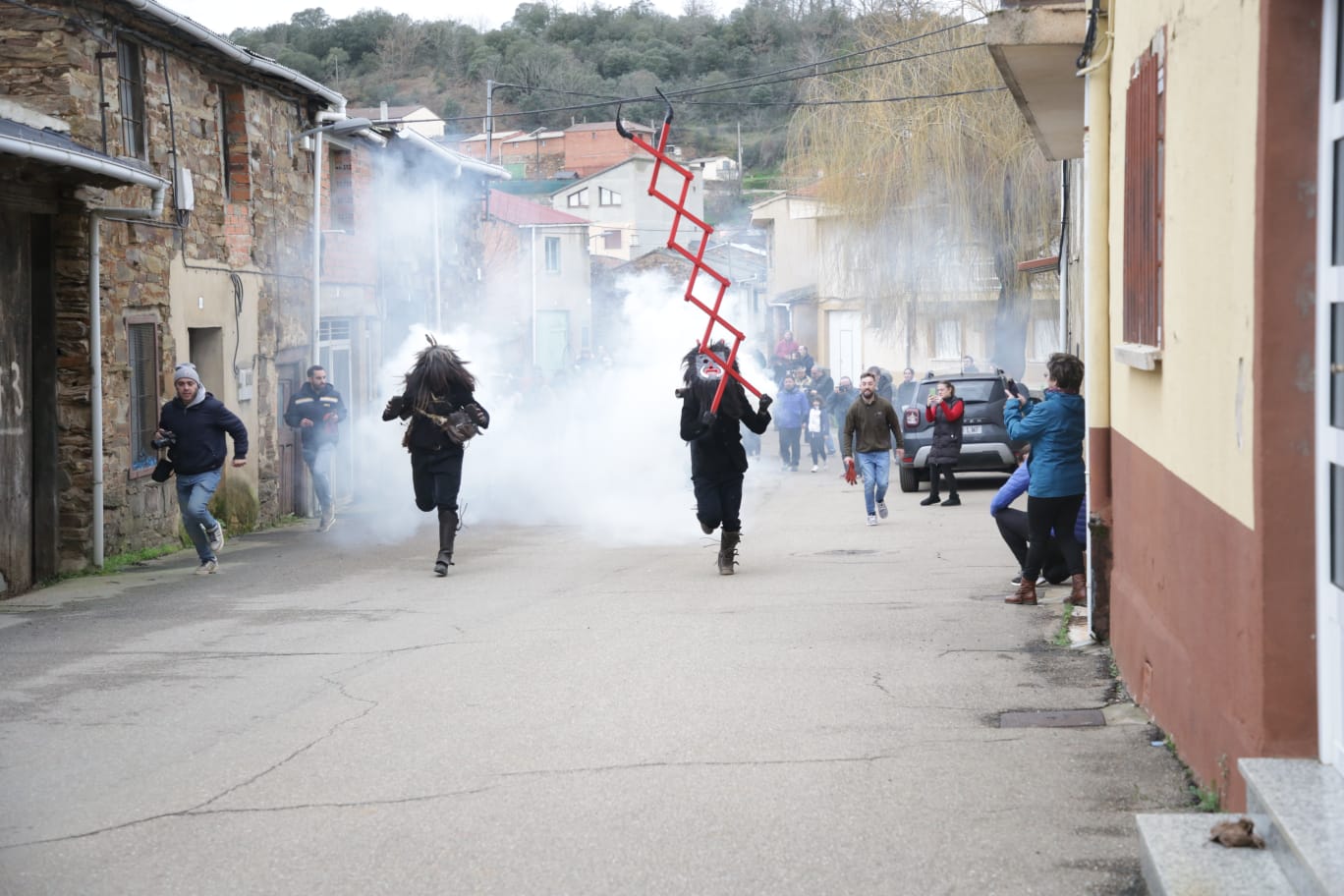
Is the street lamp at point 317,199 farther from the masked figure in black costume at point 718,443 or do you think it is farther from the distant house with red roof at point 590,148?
the distant house with red roof at point 590,148

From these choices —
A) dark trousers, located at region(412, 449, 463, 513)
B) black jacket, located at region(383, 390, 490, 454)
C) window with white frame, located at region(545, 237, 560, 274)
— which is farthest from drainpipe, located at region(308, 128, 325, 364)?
window with white frame, located at region(545, 237, 560, 274)

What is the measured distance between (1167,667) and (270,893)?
334 cm

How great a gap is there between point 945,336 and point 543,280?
2508 cm

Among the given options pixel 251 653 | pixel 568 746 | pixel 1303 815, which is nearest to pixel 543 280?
pixel 251 653

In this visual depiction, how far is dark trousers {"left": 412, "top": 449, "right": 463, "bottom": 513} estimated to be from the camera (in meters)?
12.9

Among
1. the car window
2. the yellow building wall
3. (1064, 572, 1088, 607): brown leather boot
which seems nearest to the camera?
the yellow building wall

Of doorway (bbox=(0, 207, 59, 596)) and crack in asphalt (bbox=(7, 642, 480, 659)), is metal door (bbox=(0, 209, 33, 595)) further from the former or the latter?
crack in asphalt (bbox=(7, 642, 480, 659))

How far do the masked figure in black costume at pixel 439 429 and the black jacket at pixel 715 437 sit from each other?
1965mm

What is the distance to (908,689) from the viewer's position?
7.39 meters

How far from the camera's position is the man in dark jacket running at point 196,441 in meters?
13.0

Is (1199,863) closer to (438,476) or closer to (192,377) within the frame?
(438,476)

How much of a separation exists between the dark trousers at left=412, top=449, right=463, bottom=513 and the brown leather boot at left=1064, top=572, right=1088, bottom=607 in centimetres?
528

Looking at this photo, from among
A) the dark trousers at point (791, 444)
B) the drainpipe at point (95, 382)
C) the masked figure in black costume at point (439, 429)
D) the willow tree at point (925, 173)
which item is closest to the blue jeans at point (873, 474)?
the masked figure in black costume at point (439, 429)

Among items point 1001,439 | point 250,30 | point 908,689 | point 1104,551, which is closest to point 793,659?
point 908,689
